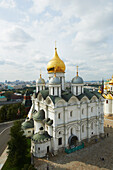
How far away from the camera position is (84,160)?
16.3 m

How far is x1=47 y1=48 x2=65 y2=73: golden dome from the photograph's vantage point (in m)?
22.7

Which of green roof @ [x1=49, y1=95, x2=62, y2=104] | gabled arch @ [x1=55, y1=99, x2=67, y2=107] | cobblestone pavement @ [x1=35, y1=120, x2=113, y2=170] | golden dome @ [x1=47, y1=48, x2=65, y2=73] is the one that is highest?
golden dome @ [x1=47, y1=48, x2=65, y2=73]

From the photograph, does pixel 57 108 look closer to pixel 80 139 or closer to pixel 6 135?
pixel 80 139

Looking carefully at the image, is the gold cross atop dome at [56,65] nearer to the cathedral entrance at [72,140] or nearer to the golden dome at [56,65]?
the golden dome at [56,65]

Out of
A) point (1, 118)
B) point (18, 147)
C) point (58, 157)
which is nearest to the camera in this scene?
point (18, 147)

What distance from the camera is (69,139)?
62.6ft

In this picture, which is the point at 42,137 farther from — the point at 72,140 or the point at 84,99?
the point at 84,99

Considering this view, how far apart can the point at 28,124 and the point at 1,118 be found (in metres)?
12.7

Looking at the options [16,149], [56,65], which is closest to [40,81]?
[56,65]

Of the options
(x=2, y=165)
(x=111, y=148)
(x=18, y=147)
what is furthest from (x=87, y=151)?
(x=2, y=165)

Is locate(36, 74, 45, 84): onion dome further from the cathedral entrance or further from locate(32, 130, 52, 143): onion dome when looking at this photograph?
the cathedral entrance

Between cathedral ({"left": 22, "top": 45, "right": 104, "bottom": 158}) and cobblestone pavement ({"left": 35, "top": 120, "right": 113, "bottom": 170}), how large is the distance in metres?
1.43

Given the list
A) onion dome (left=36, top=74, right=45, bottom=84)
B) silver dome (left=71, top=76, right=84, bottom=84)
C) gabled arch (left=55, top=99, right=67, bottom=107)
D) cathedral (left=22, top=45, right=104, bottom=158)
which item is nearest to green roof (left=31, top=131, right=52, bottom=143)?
cathedral (left=22, top=45, right=104, bottom=158)

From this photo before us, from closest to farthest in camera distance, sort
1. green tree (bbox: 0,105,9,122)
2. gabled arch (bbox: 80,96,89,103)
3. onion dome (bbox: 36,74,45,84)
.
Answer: gabled arch (bbox: 80,96,89,103) → onion dome (bbox: 36,74,45,84) → green tree (bbox: 0,105,9,122)
